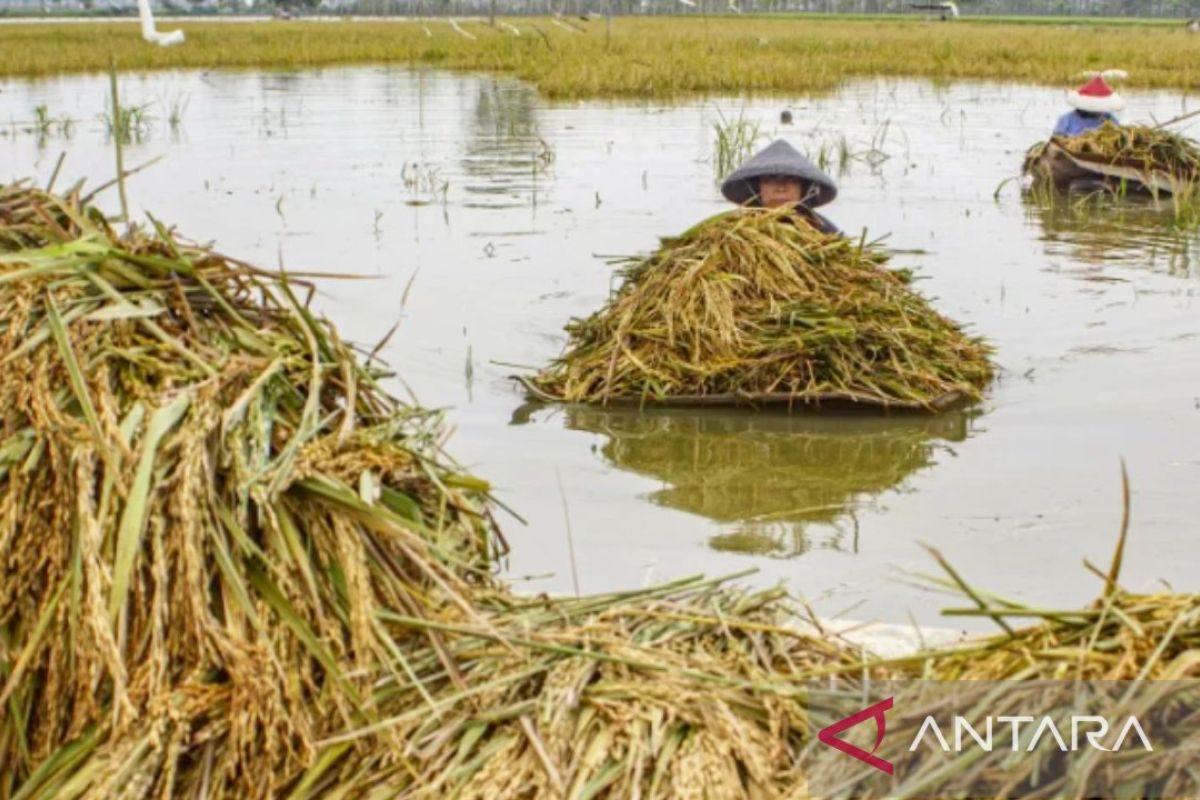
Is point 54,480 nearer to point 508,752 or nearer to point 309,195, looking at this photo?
point 508,752

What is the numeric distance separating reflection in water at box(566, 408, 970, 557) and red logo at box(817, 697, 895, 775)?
2397mm

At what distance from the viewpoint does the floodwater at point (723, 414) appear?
487 cm

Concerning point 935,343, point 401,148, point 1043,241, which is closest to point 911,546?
point 935,343

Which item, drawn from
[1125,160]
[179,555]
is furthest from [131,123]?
[179,555]

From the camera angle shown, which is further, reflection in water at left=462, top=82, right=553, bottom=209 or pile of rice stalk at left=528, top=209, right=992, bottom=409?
reflection in water at left=462, top=82, right=553, bottom=209

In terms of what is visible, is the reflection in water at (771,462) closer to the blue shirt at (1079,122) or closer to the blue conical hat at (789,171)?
the blue conical hat at (789,171)

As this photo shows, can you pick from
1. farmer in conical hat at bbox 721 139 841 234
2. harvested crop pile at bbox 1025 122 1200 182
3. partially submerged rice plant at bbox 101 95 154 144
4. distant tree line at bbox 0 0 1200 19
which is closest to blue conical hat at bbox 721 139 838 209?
farmer in conical hat at bbox 721 139 841 234

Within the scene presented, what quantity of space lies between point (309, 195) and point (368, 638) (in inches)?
442

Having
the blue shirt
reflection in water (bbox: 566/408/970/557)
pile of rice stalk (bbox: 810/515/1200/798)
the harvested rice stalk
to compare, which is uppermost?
the blue shirt

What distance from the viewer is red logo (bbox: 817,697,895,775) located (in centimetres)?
228

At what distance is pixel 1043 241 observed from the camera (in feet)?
36.8

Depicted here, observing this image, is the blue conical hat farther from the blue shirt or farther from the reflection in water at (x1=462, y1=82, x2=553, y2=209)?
the blue shirt

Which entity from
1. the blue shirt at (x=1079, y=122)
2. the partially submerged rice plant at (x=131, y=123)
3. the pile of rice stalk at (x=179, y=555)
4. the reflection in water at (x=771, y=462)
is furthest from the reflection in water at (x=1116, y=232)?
the partially submerged rice plant at (x=131, y=123)

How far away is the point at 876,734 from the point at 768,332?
4156 mm
